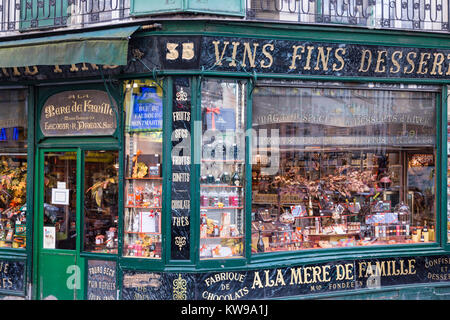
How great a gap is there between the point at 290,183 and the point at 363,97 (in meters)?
1.98

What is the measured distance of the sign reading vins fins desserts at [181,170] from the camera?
727 cm

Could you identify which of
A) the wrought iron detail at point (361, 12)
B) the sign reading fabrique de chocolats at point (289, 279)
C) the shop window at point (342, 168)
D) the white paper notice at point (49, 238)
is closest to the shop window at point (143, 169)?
the sign reading fabrique de chocolats at point (289, 279)

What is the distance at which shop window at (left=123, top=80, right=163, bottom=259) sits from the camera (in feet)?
24.6

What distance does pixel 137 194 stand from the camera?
764cm

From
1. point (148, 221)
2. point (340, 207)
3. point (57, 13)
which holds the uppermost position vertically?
point (57, 13)

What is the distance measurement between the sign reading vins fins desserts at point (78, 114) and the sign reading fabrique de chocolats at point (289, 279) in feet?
8.06

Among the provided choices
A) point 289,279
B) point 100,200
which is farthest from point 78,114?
point 289,279

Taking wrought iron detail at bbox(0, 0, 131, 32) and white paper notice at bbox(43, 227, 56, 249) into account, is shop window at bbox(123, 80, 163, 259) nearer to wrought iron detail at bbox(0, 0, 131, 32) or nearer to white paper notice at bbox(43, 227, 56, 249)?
wrought iron detail at bbox(0, 0, 131, 32)

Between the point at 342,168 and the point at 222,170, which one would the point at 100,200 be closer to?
the point at 222,170

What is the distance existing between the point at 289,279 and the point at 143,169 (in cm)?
293

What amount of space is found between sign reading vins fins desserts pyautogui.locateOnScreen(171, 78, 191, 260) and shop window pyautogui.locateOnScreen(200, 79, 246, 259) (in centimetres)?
26

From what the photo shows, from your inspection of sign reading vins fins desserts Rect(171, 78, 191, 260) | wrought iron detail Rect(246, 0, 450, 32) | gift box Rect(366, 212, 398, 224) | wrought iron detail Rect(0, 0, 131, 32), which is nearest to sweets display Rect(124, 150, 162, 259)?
sign reading vins fins desserts Rect(171, 78, 191, 260)

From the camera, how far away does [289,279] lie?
7.73 m

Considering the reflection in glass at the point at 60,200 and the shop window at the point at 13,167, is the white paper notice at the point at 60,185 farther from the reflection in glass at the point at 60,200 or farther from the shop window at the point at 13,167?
the shop window at the point at 13,167
